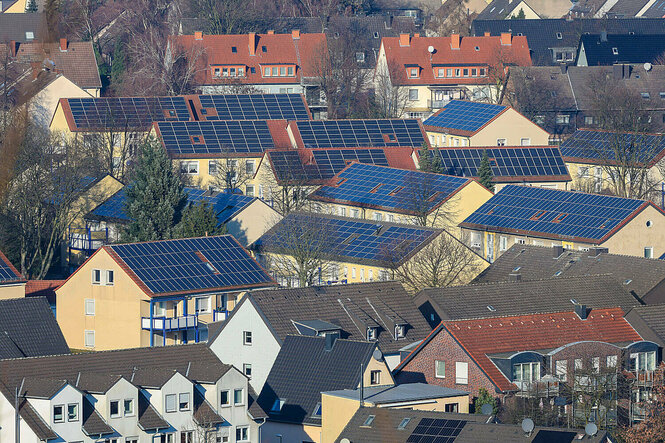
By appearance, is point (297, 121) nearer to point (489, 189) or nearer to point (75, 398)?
point (489, 189)

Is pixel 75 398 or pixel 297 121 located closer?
pixel 75 398

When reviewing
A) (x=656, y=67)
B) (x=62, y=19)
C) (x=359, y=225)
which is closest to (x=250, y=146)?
(x=359, y=225)

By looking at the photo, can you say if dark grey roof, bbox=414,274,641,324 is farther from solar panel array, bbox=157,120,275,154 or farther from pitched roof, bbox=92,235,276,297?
solar panel array, bbox=157,120,275,154

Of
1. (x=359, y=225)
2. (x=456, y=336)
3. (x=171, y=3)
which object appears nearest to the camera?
(x=456, y=336)

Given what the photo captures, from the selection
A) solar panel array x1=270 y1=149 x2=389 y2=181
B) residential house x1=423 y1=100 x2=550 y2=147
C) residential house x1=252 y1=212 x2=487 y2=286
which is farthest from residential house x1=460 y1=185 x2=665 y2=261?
residential house x1=423 y1=100 x2=550 y2=147

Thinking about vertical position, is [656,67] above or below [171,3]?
below

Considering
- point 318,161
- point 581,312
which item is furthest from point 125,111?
point 581,312

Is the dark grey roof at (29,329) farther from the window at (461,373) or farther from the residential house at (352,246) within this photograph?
the residential house at (352,246)
